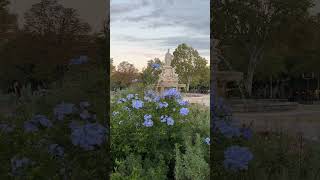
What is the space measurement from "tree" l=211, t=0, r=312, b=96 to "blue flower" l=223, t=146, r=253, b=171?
1249 cm

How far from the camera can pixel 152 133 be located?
4020mm

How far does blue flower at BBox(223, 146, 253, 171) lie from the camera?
3209mm

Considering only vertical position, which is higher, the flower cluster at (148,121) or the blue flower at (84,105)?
the blue flower at (84,105)

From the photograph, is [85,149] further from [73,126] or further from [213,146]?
[213,146]

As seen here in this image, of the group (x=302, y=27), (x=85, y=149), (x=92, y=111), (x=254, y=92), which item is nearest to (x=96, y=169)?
(x=85, y=149)

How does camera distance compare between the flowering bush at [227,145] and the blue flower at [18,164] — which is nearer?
the blue flower at [18,164]

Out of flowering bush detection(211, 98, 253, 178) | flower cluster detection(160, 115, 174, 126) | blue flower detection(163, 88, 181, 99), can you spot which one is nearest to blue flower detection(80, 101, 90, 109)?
flower cluster detection(160, 115, 174, 126)

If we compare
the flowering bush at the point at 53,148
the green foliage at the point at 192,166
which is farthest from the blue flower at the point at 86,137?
the green foliage at the point at 192,166

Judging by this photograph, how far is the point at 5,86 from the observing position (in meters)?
7.04

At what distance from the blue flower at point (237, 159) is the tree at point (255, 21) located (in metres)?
12.5

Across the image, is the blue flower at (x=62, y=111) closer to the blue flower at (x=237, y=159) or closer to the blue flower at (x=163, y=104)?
the blue flower at (x=163, y=104)

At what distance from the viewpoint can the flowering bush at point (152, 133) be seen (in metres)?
3.80

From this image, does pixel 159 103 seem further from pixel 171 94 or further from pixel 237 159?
pixel 237 159

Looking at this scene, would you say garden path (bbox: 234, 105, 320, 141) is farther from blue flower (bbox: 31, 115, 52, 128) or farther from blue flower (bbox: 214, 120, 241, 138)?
blue flower (bbox: 31, 115, 52, 128)
